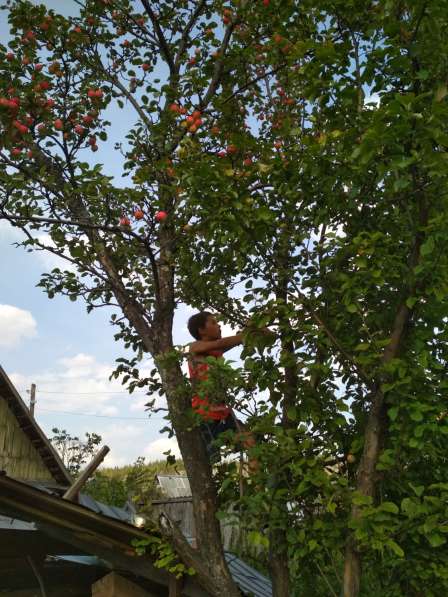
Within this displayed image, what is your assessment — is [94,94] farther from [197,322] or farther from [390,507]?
[390,507]

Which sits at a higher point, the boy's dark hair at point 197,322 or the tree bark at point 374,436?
the boy's dark hair at point 197,322

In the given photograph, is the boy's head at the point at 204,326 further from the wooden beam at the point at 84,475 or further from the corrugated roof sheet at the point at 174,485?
the corrugated roof sheet at the point at 174,485

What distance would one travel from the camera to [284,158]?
19.0 ft

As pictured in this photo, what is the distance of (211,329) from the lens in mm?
6543

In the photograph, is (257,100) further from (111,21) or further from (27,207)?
(27,207)

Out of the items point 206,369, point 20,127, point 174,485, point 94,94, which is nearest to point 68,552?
point 206,369

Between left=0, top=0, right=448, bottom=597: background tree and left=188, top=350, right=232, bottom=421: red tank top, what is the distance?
0.61 feet

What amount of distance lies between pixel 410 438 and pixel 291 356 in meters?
1.06

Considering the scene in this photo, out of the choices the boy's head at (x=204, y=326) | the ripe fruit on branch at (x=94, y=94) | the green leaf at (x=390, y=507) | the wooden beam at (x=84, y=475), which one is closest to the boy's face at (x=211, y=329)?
the boy's head at (x=204, y=326)

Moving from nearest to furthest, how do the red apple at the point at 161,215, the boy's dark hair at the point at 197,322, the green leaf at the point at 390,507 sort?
the green leaf at the point at 390,507, the red apple at the point at 161,215, the boy's dark hair at the point at 197,322

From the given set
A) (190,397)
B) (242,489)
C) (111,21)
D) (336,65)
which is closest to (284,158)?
(336,65)

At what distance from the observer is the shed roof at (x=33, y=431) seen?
1652 centimetres

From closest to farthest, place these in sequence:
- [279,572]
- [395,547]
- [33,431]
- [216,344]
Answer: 1. [395,547]
2. [279,572]
3. [216,344]
4. [33,431]

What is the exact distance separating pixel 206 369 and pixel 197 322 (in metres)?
1.27
